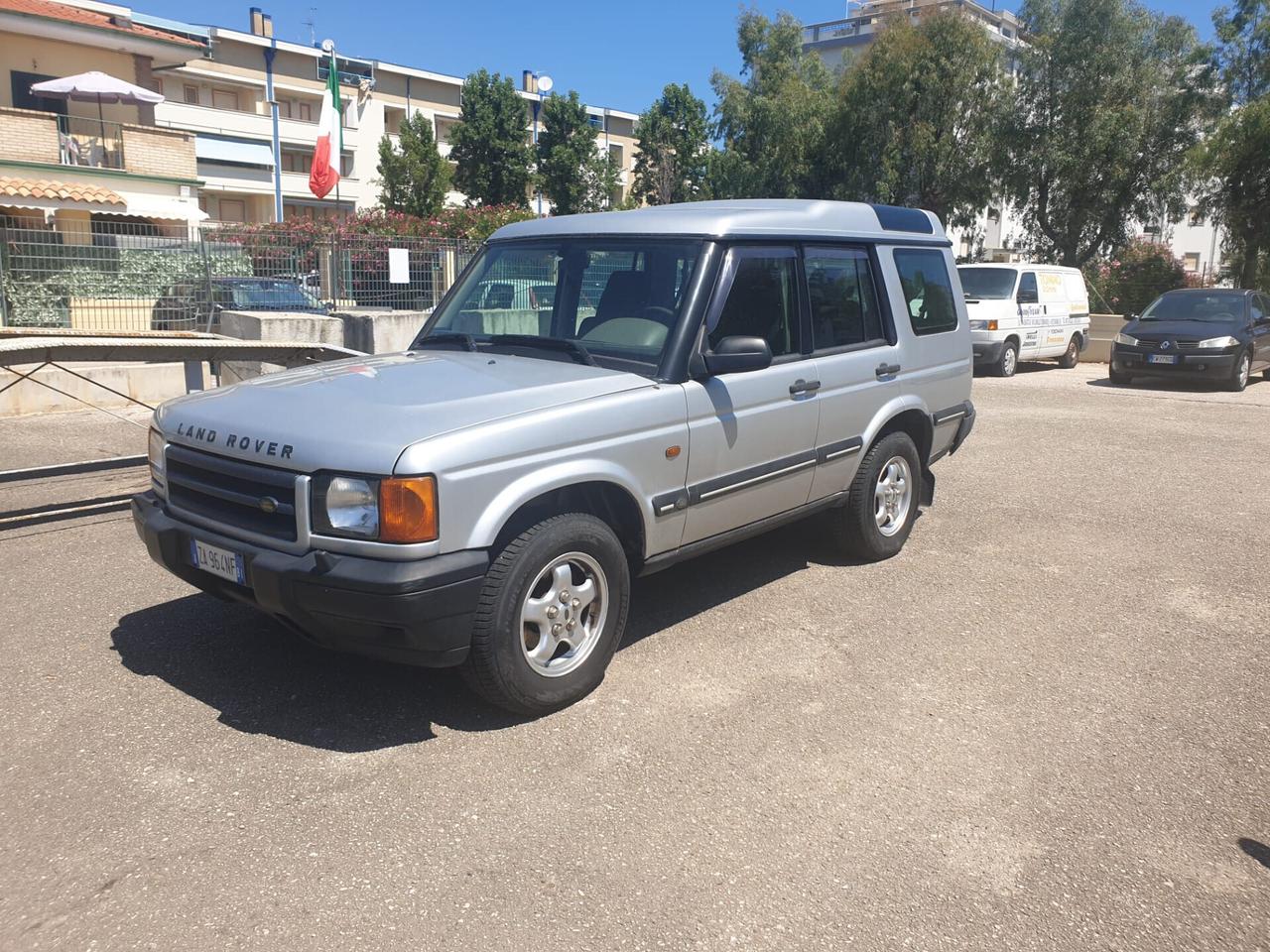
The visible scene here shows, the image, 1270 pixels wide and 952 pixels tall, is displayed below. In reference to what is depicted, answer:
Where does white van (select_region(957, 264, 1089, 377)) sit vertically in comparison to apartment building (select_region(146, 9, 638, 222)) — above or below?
below

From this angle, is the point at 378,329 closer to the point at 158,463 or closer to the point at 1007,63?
the point at 158,463

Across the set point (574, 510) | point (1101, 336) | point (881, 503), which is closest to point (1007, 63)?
point (1101, 336)

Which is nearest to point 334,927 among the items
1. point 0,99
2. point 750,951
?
point 750,951

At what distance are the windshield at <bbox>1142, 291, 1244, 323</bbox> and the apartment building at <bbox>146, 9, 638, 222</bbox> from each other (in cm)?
3613

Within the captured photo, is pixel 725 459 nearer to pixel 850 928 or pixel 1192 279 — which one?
pixel 850 928

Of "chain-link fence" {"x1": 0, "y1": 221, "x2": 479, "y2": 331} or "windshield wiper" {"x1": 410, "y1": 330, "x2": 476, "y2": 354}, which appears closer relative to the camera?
"windshield wiper" {"x1": 410, "y1": 330, "x2": 476, "y2": 354}

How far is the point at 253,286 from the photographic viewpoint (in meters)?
12.1

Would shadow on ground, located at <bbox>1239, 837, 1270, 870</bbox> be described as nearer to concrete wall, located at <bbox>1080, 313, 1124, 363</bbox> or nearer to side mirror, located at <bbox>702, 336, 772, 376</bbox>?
side mirror, located at <bbox>702, 336, 772, 376</bbox>

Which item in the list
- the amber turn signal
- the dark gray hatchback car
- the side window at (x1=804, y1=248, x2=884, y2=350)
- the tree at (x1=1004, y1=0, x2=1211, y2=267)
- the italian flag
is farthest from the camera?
the tree at (x1=1004, y1=0, x2=1211, y2=267)

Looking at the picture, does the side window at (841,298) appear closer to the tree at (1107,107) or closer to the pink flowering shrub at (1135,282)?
the pink flowering shrub at (1135,282)

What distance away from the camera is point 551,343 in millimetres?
4699

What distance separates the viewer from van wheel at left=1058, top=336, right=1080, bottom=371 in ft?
63.3

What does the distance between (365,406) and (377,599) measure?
0.82 meters

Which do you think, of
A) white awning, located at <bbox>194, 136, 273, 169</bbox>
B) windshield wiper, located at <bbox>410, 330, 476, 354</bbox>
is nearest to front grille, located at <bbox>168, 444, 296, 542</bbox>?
windshield wiper, located at <bbox>410, 330, 476, 354</bbox>
